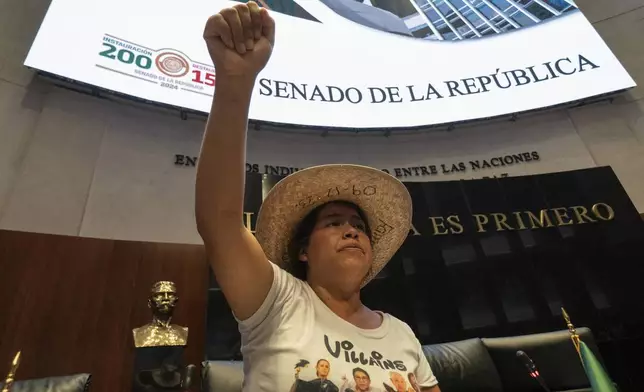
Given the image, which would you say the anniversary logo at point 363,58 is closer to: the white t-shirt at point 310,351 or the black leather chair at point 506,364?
the black leather chair at point 506,364

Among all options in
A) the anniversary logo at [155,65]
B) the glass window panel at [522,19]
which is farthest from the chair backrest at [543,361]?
the glass window panel at [522,19]

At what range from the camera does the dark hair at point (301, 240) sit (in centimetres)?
95

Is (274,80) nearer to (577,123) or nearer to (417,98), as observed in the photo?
(417,98)

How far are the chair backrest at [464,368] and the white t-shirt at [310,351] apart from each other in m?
1.07

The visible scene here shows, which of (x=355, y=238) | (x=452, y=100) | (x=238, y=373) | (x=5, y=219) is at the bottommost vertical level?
(x=238, y=373)

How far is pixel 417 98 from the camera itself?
11.4 ft

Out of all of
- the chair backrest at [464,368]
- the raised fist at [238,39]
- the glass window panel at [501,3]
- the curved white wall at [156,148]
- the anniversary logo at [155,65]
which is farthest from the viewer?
the glass window panel at [501,3]

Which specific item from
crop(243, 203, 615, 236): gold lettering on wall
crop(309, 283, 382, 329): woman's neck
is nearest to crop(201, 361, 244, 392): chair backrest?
crop(309, 283, 382, 329): woman's neck

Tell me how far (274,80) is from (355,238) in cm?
262

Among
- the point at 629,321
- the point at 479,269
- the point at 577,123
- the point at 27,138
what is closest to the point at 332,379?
the point at 479,269

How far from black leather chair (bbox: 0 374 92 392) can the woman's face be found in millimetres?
1017

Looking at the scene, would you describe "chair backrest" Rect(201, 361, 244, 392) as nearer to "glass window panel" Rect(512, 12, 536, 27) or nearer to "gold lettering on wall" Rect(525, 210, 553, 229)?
"gold lettering on wall" Rect(525, 210, 553, 229)

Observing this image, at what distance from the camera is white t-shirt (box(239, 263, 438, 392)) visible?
0.63m

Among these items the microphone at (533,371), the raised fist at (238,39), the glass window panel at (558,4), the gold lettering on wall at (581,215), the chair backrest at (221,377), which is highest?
the glass window panel at (558,4)
